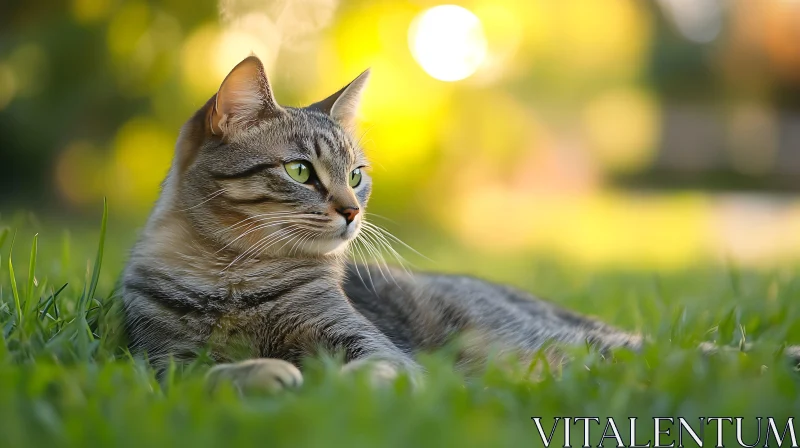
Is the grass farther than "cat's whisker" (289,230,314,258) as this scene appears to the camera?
No

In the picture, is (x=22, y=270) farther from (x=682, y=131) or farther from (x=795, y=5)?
(x=682, y=131)

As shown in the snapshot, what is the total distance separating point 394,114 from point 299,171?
17.8ft

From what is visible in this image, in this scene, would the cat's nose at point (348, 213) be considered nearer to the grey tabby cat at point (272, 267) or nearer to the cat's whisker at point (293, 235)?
the grey tabby cat at point (272, 267)

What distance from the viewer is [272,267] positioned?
6.68 ft

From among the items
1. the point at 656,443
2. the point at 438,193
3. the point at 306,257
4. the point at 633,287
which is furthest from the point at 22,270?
the point at 438,193

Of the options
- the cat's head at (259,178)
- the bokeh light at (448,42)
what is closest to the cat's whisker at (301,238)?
the cat's head at (259,178)

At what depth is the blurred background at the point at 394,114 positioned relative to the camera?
6.61 m

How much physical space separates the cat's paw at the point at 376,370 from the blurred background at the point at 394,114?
2.90 meters

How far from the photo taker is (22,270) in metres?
3.16

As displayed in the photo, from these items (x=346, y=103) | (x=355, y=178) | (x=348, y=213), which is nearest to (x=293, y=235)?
(x=348, y=213)

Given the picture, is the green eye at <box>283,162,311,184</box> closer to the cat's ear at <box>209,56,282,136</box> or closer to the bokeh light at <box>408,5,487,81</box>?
the cat's ear at <box>209,56,282,136</box>

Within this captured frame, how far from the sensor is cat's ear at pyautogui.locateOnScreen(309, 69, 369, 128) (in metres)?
2.59

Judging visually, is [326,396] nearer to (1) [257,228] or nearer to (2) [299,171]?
(1) [257,228]

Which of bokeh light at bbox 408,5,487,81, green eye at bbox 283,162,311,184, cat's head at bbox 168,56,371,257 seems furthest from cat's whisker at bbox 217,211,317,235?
bokeh light at bbox 408,5,487,81
